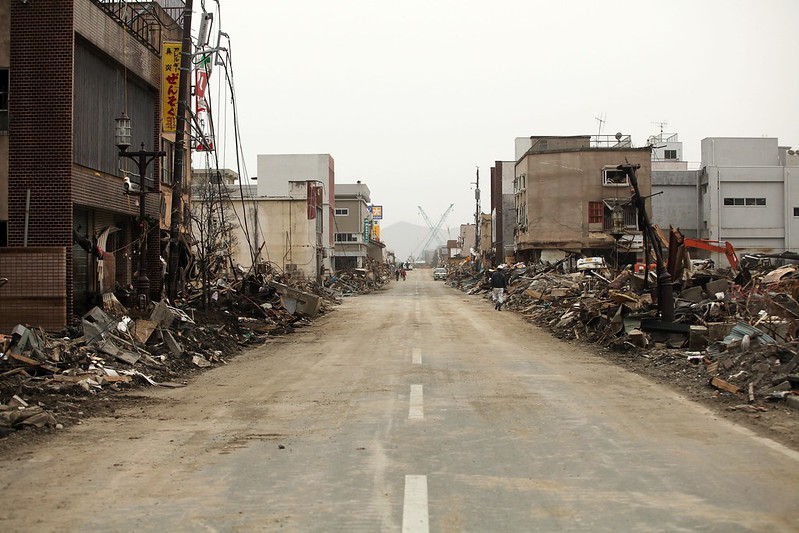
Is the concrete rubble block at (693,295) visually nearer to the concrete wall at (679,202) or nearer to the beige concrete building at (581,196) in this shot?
the beige concrete building at (581,196)

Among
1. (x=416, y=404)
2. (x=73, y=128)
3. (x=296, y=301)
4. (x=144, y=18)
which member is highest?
(x=144, y=18)

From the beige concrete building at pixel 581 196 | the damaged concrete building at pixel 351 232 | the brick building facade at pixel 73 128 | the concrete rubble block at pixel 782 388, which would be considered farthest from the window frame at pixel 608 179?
the concrete rubble block at pixel 782 388

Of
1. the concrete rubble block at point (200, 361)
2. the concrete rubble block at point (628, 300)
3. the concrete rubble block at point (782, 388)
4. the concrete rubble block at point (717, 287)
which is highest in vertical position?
the concrete rubble block at point (717, 287)

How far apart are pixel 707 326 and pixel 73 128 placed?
14.7 meters

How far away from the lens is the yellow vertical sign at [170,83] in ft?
69.0

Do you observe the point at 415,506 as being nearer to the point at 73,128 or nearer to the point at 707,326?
the point at 707,326

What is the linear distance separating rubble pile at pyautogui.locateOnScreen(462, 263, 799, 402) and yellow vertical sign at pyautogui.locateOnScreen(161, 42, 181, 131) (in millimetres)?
12839

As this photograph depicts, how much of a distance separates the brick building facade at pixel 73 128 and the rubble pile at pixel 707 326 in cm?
1261

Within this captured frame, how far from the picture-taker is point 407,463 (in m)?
7.09

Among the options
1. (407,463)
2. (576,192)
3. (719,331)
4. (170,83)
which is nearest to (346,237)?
(576,192)

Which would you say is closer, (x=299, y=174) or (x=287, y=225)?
(x=287, y=225)

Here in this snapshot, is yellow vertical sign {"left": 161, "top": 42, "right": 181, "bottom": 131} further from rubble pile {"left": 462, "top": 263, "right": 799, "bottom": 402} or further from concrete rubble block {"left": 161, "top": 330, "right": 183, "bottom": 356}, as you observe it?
rubble pile {"left": 462, "top": 263, "right": 799, "bottom": 402}

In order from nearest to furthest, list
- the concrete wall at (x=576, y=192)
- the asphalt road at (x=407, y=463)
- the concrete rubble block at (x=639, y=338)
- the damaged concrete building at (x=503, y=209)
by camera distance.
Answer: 1. the asphalt road at (x=407, y=463)
2. the concrete rubble block at (x=639, y=338)
3. the concrete wall at (x=576, y=192)
4. the damaged concrete building at (x=503, y=209)

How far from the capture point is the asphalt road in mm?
5609
